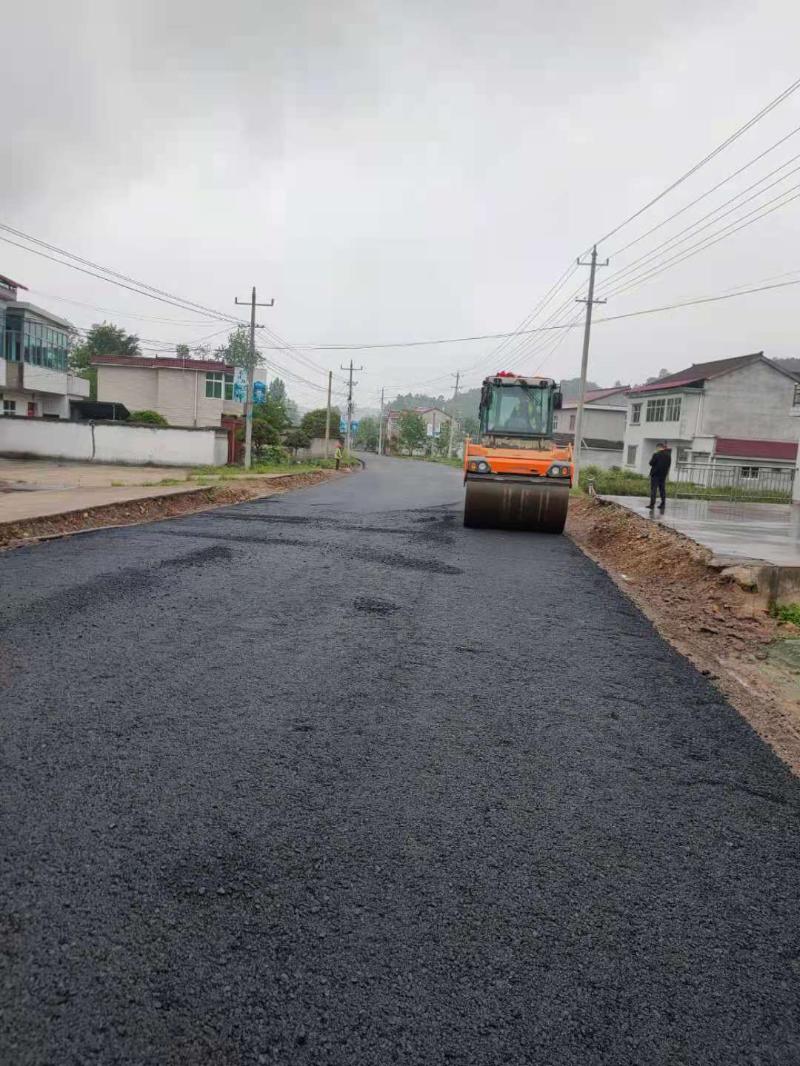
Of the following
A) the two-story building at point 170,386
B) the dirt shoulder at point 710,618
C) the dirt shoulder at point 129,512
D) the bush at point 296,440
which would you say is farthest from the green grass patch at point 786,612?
the bush at point 296,440

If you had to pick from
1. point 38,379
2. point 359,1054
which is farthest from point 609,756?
point 38,379

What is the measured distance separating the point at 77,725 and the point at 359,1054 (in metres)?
2.68

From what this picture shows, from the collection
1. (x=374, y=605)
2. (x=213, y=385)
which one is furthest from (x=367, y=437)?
(x=374, y=605)

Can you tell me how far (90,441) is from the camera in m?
32.6

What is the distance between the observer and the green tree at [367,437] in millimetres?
130500

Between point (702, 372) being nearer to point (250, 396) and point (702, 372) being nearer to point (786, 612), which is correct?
point (250, 396)

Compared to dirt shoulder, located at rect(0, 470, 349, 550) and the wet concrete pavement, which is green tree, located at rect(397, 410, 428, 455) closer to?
dirt shoulder, located at rect(0, 470, 349, 550)

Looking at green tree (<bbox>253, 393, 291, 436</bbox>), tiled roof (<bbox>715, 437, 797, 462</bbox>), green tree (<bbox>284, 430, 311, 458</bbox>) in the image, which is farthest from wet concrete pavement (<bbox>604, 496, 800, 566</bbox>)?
green tree (<bbox>284, 430, 311, 458</bbox>)

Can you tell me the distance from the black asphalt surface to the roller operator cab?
7989 mm

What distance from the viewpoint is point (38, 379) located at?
40719 mm

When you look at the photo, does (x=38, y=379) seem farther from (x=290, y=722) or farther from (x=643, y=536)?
(x=290, y=722)

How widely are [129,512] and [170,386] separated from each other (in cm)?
3841

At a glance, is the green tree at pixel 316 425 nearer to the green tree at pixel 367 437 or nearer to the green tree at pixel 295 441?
the green tree at pixel 295 441

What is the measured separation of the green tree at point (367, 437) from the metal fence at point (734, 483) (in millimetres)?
89290
